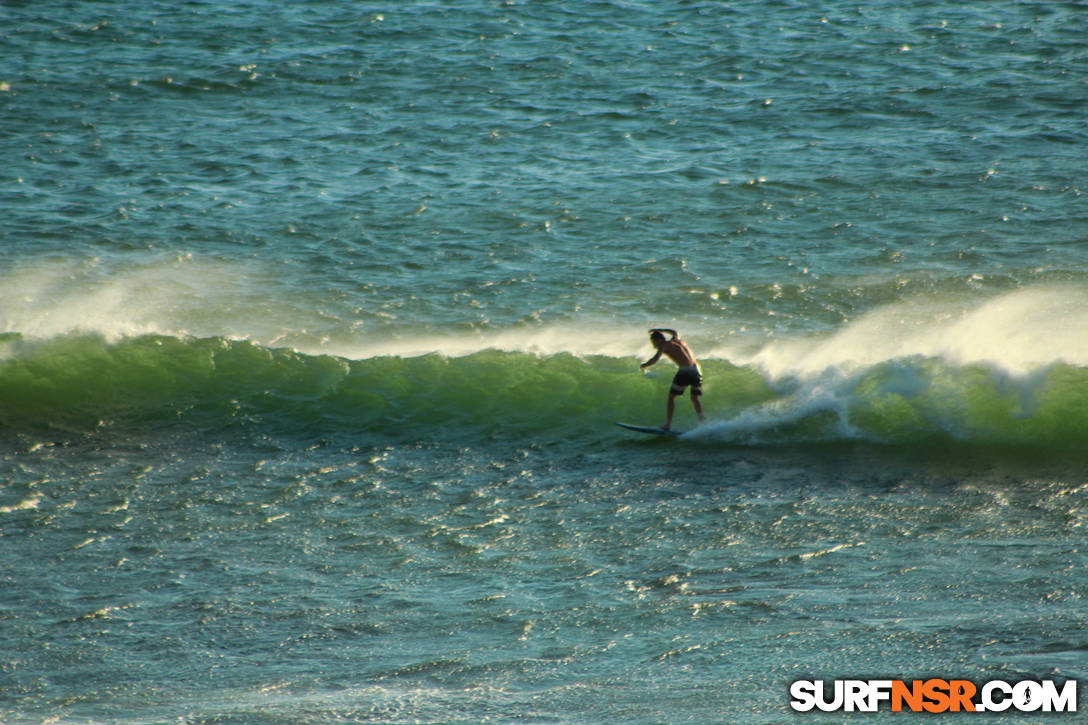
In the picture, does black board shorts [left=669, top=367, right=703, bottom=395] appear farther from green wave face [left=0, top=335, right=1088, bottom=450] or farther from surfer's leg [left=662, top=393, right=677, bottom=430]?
green wave face [left=0, top=335, right=1088, bottom=450]

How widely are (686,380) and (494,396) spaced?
8.38 feet

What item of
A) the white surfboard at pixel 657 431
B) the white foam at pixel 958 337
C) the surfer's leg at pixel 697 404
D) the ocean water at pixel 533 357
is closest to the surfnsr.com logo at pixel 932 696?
the ocean water at pixel 533 357

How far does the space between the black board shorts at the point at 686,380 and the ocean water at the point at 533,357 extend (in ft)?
1.61

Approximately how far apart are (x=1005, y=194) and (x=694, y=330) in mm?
7976

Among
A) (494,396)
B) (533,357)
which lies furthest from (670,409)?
(533,357)

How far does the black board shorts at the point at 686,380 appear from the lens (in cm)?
1288

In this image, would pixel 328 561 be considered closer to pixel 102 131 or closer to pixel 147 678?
pixel 147 678

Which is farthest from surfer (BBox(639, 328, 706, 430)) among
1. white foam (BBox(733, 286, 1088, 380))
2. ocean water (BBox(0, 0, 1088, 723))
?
white foam (BBox(733, 286, 1088, 380))

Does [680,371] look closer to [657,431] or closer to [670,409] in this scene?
[670,409]

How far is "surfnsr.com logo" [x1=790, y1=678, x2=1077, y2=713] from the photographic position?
266 inches

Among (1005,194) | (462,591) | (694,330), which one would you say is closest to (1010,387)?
(694,330)

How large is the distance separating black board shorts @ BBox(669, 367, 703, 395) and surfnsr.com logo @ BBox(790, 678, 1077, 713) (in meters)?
5.94

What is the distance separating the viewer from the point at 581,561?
957 cm

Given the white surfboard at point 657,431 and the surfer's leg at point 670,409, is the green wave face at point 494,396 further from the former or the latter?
the surfer's leg at point 670,409
